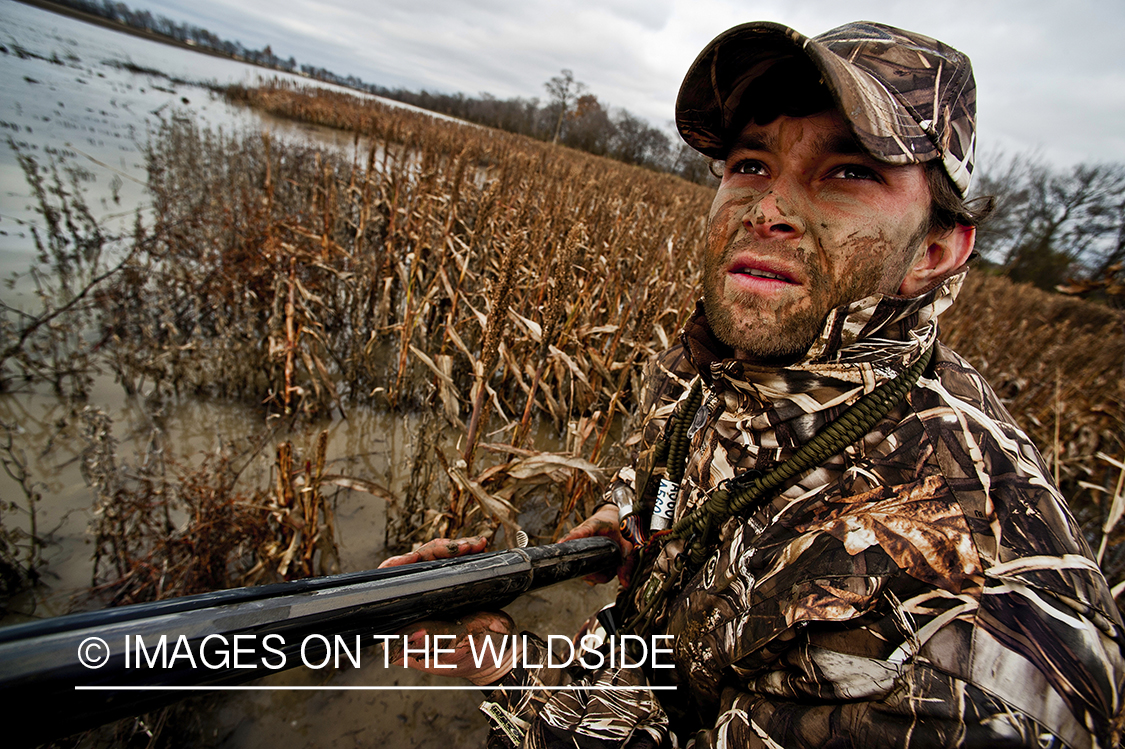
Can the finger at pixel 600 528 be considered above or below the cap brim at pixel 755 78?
below

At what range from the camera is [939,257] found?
3.63 feet

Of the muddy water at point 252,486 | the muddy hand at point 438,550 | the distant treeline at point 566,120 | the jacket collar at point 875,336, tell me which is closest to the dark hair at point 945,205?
the jacket collar at point 875,336

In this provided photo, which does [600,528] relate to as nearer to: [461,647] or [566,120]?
[461,647]

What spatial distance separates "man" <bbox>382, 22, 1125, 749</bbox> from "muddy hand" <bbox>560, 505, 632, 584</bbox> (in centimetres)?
24

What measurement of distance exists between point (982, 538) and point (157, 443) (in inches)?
166

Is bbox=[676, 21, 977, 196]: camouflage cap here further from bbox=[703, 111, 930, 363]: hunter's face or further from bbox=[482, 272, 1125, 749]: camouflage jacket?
bbox=[482, 272, 1125, 749]: camouflage jacket

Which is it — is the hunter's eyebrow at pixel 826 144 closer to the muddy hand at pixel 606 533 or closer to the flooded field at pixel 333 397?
the flooded field at pixel 333 397

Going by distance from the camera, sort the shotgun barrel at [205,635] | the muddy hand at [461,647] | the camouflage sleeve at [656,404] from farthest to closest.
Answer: the camouflage sleeve at [656,404], the muddy hand at [461,647], the shotgun barrel at [205,635]

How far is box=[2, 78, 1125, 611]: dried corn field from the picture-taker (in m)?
2.37

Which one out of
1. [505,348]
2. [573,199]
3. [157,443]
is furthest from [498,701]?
[573,199]

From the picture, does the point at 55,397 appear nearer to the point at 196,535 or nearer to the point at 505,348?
the point at 196,535

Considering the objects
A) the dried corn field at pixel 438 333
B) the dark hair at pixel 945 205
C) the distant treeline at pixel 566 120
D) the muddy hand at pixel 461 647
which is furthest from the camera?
the distant treeline at pixel 566 120

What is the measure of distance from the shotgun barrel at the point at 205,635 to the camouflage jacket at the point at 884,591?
534 mm

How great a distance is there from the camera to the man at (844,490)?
747mm
